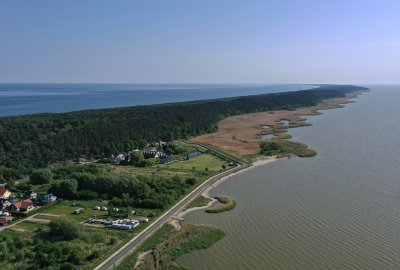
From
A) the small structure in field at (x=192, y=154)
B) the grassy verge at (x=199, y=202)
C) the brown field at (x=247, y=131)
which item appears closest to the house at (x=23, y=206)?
the grassy verge at (x=199, y=202)

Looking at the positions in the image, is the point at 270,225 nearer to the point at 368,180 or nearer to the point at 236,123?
the point at 368,180

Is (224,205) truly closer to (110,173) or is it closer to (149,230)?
(149,230)

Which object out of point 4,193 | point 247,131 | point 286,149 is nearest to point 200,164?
point 286,149

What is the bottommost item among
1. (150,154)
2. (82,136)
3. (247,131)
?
(150,154)

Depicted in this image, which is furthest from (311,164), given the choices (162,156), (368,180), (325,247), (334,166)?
(325,247)

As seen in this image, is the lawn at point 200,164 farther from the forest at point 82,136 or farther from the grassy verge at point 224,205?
the forest at point 82,136

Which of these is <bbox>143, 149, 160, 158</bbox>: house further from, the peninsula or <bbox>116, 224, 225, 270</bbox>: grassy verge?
<bbox>116, 224, 225, 270</bbox>: grassy verge

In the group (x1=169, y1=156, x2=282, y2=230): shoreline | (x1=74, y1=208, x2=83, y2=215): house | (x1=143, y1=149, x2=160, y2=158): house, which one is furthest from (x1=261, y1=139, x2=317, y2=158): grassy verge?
(x1=74, y1=208, x2=83, y2=215): house
